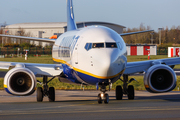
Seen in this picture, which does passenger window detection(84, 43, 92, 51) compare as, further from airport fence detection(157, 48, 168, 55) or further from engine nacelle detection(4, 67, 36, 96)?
airport fence detection(157, 48, 168, 55)

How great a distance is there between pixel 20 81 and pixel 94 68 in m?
4.08

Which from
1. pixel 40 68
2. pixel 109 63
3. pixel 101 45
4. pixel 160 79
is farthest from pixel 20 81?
pixel 160 79

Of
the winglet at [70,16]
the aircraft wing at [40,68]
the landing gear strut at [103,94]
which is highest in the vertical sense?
the winglet at [70,16]

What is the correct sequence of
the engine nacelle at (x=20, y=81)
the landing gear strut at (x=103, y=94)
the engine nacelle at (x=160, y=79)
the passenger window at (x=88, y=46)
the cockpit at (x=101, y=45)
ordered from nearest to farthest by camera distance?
1. the cockpit at (x=101, y=45)
2. the passenger window at (x=88, y=46)
3. the landing gear strut at (x=103, y=94)
4. the engine nacelle at (x=20, y=81)
5. the engine nacelle at (x=160, y=79)

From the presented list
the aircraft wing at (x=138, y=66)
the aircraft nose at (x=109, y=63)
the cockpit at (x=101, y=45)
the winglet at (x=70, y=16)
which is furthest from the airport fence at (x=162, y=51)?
the aircraft nose at (x=109, y=63)

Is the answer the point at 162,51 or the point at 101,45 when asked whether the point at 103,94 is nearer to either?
the point at 101,45

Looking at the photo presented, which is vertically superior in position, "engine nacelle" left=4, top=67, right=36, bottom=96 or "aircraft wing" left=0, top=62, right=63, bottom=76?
"aircraft wing" left=0, top=62, right=63, bottom=76

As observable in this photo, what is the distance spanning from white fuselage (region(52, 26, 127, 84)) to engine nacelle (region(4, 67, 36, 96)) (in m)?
2.06

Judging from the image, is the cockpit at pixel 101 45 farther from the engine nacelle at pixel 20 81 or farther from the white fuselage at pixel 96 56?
the engine nacelle at pixel 20 81

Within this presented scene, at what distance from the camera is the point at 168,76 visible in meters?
18.0

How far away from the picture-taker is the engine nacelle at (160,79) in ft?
57.9

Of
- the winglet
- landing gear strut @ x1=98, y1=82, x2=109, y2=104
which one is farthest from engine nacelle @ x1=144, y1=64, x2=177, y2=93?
the winglet

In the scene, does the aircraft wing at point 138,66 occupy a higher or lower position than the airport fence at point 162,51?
lower

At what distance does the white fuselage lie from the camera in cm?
1484
